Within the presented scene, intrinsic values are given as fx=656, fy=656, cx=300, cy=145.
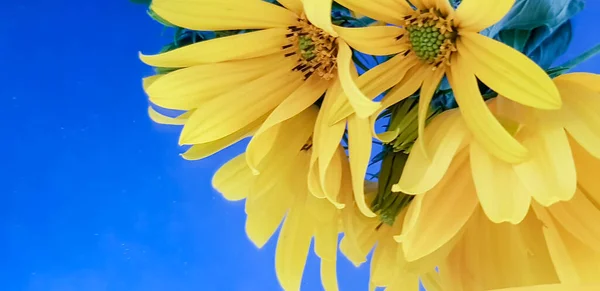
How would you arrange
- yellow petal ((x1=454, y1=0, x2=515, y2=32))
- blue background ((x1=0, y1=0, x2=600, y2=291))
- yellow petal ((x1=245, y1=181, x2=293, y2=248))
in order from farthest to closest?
blue background ((x1=0, y1=0, x2=600, y2=291)) < yellow petal ((x1=245, y1=181, x2=293, y2=248)) < yellow petal ((x1=454, y1=0, x2=515, y2=32))

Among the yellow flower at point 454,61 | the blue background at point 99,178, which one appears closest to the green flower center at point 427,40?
the yellow flower at point 454,61

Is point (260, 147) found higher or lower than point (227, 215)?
higher

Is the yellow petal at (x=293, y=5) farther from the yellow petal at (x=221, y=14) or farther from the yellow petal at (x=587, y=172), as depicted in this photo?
the yellow petal at (x=587, y=172)

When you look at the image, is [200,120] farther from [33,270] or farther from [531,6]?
[33,270]

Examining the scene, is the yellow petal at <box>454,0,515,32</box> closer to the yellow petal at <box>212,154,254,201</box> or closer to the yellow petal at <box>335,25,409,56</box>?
the yellow petal at <box>335,25,409,56</box>

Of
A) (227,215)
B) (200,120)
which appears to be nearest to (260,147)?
(200,120)

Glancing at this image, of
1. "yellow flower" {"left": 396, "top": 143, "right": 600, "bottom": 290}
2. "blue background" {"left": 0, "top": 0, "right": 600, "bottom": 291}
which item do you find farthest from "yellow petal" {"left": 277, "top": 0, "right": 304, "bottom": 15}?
"blue background" {"left": 0, "top": 0, "right": 600, "bottom": 291}
